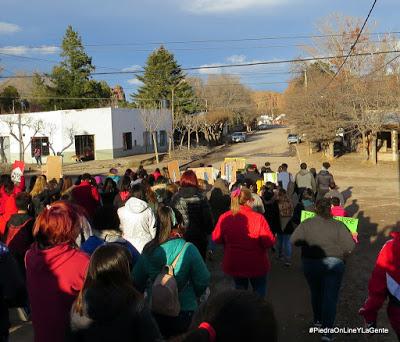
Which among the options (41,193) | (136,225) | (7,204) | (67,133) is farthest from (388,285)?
(67,133)

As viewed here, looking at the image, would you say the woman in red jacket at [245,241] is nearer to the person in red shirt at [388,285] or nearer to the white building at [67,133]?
the person in red shirt at [388,285]

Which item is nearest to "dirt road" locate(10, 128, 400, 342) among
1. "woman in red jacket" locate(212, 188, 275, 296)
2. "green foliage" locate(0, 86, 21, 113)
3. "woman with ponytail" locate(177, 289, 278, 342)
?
"woman in red jacket" locate(212, 188, 275, 296)

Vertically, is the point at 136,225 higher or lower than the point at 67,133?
lower

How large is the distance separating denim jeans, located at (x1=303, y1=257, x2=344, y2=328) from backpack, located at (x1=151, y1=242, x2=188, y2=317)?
2040 millimetres

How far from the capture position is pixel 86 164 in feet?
109

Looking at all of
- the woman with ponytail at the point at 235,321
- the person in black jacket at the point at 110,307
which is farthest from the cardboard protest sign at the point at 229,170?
the woman with ponytail at the point at 235,321

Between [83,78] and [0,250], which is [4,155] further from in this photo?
[0,250]

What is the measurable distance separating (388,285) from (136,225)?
276 centimetres

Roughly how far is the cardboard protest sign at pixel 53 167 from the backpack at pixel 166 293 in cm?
1193

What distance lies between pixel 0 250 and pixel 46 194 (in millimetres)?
5017

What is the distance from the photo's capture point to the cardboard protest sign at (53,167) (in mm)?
14539

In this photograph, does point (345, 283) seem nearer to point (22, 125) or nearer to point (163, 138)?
point (22, 125)

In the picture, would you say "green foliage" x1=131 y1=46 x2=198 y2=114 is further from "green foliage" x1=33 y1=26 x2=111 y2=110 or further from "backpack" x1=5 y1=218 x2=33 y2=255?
"backpack" x1=5 y1=218 x2=33 y2=255

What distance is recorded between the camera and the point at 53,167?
48.6 feet
